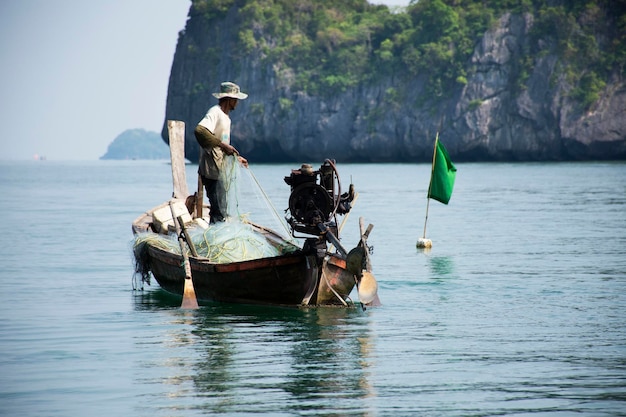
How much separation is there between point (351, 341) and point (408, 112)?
88065 mm

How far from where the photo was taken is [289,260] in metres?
13.0

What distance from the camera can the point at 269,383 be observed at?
979cm

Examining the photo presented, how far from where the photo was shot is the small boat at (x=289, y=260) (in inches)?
511

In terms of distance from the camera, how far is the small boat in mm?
12984

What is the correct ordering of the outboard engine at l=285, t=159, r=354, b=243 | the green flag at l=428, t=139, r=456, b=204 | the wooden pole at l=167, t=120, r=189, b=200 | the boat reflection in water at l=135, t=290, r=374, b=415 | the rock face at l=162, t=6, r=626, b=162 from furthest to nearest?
the rock face at l=162, t=6, r=626, b=162, the green flag at l=428, t=139, r=456, b=204, the wooden pole at l=167, t=120, r=189, b=200, the outboard engine at l=285, t=159, r=354, b=243, the boat reflection in water at l=135, t=290, r=374, b=415

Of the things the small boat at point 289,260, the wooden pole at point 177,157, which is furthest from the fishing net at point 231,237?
the wooden pole at point 177,157

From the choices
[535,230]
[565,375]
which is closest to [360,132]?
[535,230]

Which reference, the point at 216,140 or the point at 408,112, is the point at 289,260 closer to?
the point at 216,140

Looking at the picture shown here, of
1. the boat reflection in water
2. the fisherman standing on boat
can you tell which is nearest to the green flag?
the fisherman standing on boat

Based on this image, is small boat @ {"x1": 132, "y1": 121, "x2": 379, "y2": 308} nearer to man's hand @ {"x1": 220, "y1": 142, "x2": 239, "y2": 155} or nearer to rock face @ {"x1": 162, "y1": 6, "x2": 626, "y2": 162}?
man's hand @ {"x1": 220, "y1": 142, "x2": 239, "y2": 155}

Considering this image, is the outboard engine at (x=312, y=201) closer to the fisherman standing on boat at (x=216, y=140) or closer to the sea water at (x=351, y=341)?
the sea water at (x=351, y=341)

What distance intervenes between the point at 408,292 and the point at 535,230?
11073 mm

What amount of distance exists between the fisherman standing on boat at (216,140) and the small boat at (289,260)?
1.98 feet

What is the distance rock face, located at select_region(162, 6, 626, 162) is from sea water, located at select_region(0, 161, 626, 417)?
213ft
